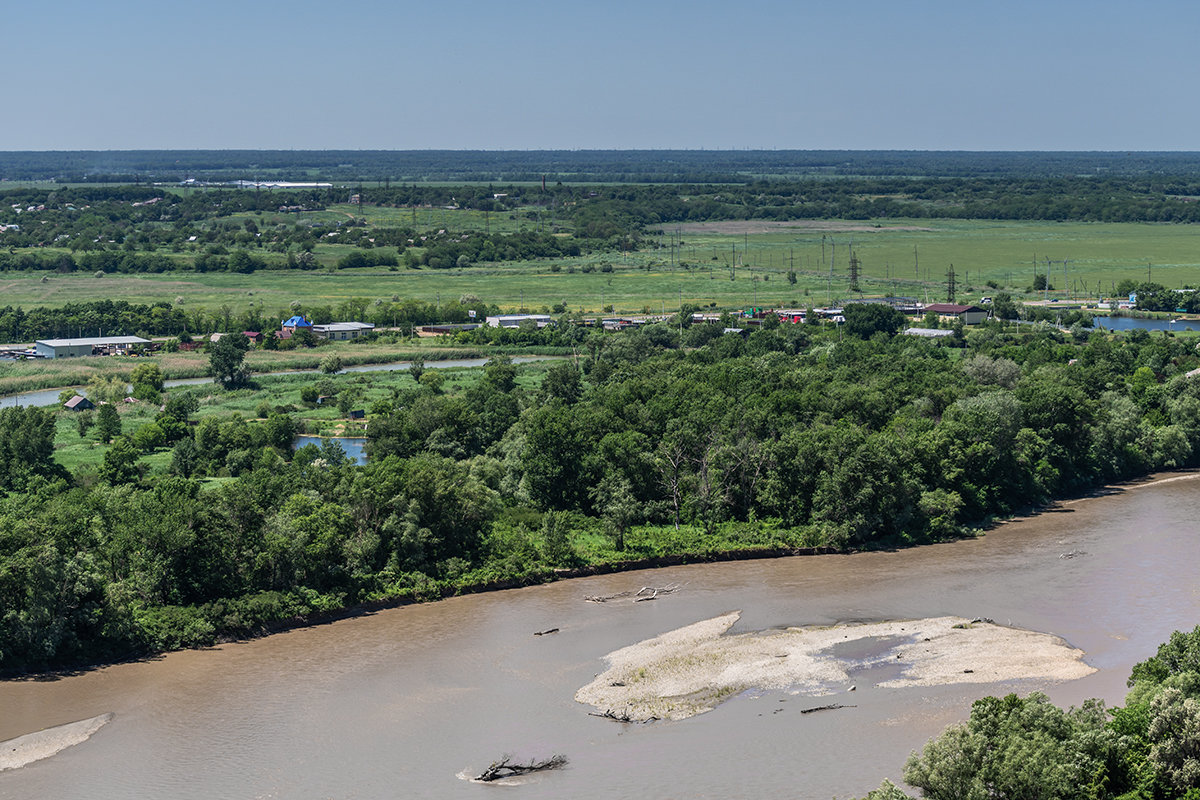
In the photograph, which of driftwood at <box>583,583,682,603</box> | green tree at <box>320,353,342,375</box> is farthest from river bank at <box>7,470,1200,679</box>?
green tree at <box>320,353,342,375</box>

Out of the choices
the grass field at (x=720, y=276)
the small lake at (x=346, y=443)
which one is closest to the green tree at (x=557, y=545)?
the small lake at (x=346, y=443)

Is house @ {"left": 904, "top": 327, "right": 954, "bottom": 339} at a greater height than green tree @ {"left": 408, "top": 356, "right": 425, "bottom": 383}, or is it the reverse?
house @ {"left": 904, "top": 327, "right": 954, "bottom": 339}

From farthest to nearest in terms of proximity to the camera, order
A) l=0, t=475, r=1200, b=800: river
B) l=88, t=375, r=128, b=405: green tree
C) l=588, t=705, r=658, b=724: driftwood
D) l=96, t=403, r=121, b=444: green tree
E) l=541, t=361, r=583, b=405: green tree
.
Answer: l=88, t=375, r=128, b=405: green tree → l=541, t=361, r=583, b=405: green tree → l=96, t=403, r=121, b=444: green tree → l=588, t=705, r=658, b=724: driftwood → l=0, t=475, r=1200, b=800: river

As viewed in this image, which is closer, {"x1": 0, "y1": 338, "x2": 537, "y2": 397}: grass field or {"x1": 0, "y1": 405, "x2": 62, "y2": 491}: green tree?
{"x1": 0, "y1": 405, "x2": 62, "y2": 491}: green tree

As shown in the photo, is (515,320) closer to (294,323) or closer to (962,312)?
(294,323)

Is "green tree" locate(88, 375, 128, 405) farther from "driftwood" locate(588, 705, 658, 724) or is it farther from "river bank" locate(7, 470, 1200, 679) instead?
"driftwood" locate(588, 705, 658, 724)

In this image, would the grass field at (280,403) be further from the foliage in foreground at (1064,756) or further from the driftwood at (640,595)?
the foliage in foreground at (1064,756)

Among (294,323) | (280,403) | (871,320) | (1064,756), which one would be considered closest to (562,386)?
(280,403)
